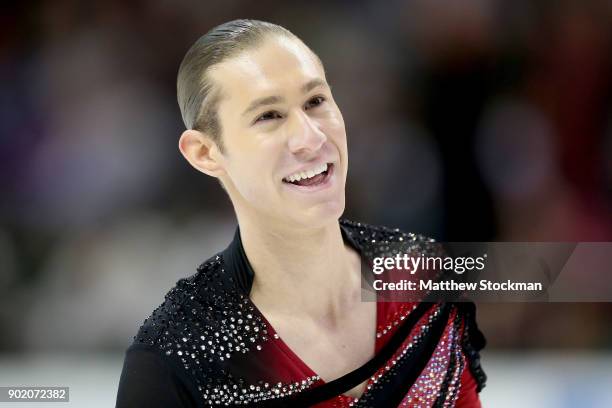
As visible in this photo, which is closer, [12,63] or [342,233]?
[342,233]

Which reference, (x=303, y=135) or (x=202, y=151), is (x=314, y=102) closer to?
(x=303, y=135)

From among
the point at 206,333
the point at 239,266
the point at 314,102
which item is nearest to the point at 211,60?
the point at 314,102

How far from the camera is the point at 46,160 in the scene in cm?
251

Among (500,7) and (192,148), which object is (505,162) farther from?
(192,148)

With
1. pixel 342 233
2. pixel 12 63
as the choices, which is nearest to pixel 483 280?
pixel 342 233

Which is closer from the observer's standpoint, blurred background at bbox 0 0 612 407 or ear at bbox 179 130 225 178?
ear at bbox 179 130 225 178

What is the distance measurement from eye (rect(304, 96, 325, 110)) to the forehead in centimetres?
5

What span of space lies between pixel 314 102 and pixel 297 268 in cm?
38

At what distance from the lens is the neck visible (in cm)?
165

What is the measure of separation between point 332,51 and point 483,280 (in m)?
0.97

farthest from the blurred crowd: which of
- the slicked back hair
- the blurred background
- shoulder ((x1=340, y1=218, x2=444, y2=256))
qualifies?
the slicked back hair

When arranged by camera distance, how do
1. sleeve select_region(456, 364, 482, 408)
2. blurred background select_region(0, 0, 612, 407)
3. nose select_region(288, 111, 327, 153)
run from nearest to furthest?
nose select_region(288, 111, 327, 153), sleeve select_region(456, 364, 482, 408), blurred background select_region(0, 0, 612, 407)

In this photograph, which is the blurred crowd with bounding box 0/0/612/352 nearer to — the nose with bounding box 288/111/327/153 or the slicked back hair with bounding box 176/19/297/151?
the slicked back hair with bounding box 176/19/297/151

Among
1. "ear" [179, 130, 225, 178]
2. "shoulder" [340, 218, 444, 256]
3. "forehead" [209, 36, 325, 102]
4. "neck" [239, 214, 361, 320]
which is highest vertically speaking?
"forehead" [209, 36, 325, 102]
